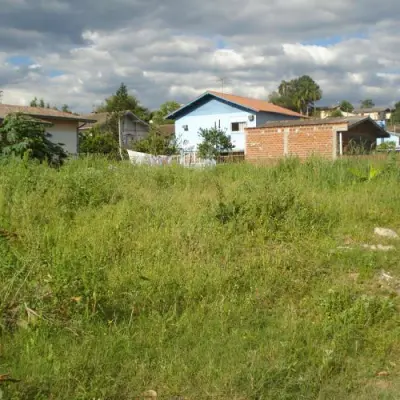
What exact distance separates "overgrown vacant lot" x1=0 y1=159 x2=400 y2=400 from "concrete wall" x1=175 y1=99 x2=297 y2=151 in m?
27.9

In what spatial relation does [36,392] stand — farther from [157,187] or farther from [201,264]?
[157,187]

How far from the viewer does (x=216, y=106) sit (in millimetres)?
36281

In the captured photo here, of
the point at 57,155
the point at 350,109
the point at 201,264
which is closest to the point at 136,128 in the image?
the point at 57,155

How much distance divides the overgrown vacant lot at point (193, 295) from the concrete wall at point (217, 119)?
91.5 ft

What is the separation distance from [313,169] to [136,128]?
3449 centimetres

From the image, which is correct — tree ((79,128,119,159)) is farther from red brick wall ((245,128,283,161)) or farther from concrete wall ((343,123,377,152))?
concrete wall ((343,123,377,152))

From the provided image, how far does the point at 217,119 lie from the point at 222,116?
463 mm

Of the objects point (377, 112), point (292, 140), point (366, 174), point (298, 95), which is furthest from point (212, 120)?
point (377, 112)

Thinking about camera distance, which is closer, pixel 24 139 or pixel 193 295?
pixel 193 295

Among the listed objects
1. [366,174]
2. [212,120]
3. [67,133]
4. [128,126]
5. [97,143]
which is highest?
[128,126]

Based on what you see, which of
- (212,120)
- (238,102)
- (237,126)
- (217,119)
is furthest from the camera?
(212,120)

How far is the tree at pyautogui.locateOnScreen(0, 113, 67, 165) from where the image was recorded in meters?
9.16

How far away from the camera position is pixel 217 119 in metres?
36.1

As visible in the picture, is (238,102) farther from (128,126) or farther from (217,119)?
(128,126)
